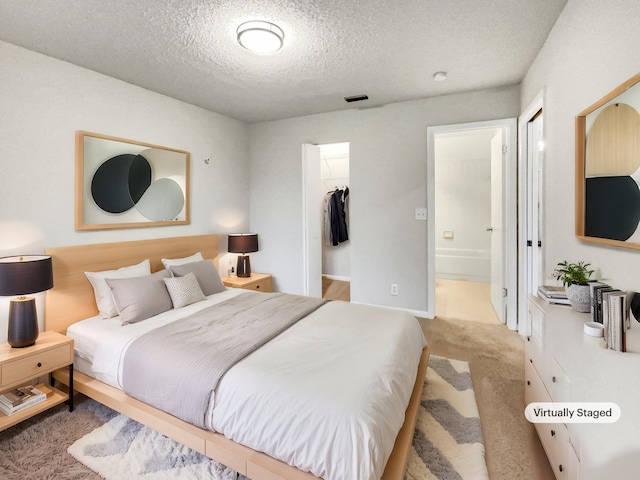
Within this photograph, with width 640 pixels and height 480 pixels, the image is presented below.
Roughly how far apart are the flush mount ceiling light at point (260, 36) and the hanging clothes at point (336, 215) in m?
3.34

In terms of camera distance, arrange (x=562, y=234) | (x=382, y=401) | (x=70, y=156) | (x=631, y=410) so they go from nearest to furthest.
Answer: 1. (x=631, y=410)
2. (x=382, y=401)
3. (x=562, y=234)
4. (x=70, y=156)

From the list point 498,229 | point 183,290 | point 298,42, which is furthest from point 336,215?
point 298,42

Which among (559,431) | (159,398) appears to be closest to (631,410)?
(559,431)

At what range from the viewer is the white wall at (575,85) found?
129 cm

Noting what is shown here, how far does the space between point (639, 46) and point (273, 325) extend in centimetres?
219

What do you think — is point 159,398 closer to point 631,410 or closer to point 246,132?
point 631,410

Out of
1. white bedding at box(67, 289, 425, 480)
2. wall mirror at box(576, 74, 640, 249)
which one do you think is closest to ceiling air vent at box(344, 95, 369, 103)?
wall mirror at box(576, 74, 640, 249)

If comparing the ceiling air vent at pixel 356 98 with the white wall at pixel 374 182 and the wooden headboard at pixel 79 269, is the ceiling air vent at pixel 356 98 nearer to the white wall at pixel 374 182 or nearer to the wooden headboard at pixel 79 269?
the white wall at pixel 374 182

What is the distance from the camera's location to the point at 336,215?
5398mm

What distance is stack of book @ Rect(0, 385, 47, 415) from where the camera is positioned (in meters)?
1.81

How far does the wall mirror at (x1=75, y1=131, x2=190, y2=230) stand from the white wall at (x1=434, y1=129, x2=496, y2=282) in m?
4.19

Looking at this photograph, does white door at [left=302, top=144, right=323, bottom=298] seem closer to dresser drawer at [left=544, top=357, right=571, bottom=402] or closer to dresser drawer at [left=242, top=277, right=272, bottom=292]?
dresser drawer at [left=242, top=277, right=272, bottom=292]

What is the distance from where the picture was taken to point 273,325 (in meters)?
2.05

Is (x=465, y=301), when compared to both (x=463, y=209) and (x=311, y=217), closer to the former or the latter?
(x=463, y=209)
